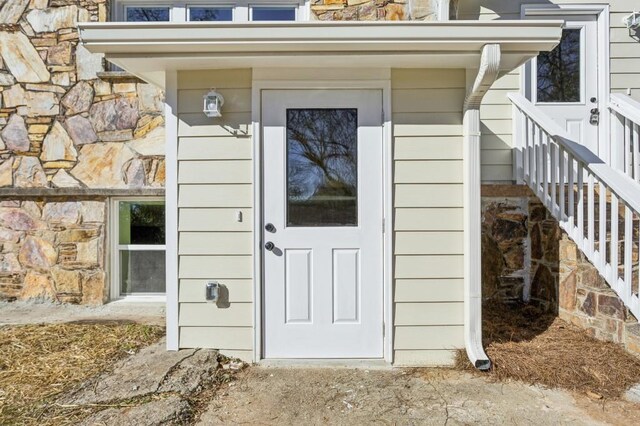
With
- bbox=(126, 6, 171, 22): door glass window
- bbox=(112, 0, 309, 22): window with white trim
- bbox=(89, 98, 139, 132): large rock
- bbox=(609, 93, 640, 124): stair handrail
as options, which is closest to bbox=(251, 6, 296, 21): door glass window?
bbox=(112, 0, 309, 22): window with white trim

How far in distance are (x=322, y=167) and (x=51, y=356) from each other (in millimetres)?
2303

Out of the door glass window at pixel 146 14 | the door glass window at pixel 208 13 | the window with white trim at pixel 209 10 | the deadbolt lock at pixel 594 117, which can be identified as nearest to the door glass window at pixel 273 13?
the window with white trim at pixel 209 10

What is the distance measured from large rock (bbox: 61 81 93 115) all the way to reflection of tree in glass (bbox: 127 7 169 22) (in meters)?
0.84

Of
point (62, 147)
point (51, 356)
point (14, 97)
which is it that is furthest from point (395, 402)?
point (14, 97)

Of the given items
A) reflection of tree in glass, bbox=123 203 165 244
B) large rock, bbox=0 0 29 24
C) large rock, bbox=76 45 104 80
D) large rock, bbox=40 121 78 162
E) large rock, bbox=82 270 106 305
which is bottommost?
large rock, bbox=82 270 106 305

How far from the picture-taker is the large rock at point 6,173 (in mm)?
3814

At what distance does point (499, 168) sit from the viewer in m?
3.67

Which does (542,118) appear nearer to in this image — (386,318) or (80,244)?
(386,318)

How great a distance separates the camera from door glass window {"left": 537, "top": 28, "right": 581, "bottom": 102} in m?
3.84

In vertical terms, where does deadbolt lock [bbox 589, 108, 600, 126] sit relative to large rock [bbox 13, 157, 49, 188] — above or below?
above

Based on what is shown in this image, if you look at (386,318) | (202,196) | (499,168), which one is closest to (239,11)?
(202,196)

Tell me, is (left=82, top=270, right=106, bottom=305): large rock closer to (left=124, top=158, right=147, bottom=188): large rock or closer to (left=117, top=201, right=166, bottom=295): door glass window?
(left=117, top=201, right=166, bottom=295): door glass window

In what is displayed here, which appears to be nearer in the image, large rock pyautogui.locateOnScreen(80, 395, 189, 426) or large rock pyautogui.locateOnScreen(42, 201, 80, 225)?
large rock pyautogui.locateOnScreen(80, 395, 189, 426)

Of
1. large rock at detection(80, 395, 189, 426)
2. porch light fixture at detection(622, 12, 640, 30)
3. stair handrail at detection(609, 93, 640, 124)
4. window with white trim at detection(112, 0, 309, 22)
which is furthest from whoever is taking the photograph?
window with white trim at detection(112, 0, 309, 22)
